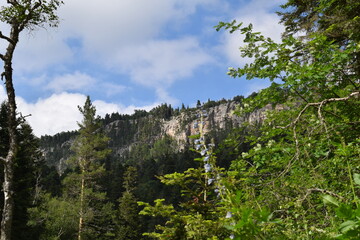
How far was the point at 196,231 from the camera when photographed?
172 inches

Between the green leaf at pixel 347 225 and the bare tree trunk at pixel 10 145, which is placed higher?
the bare tree trunk at pixel 10 145

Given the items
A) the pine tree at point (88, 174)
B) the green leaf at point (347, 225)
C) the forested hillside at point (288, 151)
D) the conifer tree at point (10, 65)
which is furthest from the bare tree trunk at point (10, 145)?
the pine tree at point (88, 174)

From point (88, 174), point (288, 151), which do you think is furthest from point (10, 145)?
point (88, 174)

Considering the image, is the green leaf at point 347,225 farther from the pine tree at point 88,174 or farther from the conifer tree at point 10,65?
the pine tree at point 88,174

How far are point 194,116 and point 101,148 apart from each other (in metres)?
24.4

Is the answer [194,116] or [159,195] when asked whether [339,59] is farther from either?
[159,195]

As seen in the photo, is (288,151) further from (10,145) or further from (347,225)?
(10,145)

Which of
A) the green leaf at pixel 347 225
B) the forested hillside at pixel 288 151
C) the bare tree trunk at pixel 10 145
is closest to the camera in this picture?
the green leaf at pixel 347 225

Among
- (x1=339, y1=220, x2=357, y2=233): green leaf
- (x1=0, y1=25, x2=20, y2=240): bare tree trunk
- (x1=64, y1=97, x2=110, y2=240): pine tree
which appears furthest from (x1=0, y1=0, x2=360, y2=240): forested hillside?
(x1=64, y1=97, x2=110, y2=240): pine tree

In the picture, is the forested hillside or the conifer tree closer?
the forested hillside

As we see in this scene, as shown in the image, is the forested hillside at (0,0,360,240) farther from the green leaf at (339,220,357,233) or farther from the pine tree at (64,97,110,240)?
the pine tree at (64,97,110,240)

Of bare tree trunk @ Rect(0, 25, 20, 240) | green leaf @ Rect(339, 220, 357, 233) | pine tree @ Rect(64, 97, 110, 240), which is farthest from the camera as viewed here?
pine tree @ Rect(64, 97, 110, 240)

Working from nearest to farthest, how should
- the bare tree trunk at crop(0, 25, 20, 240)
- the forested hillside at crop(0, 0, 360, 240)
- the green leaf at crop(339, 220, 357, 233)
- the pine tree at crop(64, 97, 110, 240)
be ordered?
the green leaf at crop(339, 220, 357, 233) < the forested hillside at crop(0, 0, 360, 240) < the bare tree trunk at crop(0, 25, 20, 240) < the pine tree at crop(64, 97, 110, 240)

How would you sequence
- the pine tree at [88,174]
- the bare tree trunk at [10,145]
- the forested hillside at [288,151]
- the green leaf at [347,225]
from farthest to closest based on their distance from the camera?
the pine tree at [88,174], the bare tree trunk at [10,145], the forested hillside at [288,151], the green leaf at [347,225]
